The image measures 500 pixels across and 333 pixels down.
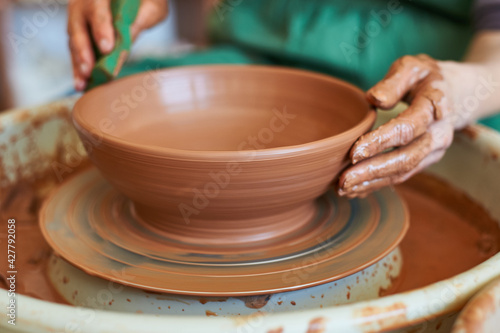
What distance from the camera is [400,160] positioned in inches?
30.6

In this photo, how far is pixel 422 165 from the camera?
0.84 meters

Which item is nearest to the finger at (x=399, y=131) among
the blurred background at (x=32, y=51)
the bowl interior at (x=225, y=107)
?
the bowl interior at (x=225, y=107)

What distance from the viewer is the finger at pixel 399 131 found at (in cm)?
71

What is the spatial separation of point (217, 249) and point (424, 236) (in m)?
0.40

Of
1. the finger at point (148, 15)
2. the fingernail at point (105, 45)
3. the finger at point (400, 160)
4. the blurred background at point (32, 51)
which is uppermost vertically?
the fingernail at point (105, 45)

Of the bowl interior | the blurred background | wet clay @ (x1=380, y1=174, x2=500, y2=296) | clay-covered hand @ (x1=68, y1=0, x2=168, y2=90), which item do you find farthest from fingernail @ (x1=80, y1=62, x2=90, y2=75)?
the blurred background

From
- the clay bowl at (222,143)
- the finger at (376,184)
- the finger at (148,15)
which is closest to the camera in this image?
the clay bowl at (222,143)

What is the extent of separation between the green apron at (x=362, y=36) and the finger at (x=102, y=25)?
316mm

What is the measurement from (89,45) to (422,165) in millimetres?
672

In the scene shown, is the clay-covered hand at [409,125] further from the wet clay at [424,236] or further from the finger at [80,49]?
the finger at [80,49]

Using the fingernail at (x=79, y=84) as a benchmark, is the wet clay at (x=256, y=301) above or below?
below

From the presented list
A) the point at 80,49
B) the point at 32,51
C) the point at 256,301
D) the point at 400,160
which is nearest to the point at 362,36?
the point at 400,160

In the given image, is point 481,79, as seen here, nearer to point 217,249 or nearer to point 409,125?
point 409,125

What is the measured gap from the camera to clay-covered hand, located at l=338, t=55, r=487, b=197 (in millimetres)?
730
